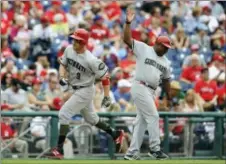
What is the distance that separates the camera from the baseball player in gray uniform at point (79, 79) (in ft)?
48.0

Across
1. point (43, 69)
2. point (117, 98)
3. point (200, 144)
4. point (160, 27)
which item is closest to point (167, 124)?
point (200, 144)

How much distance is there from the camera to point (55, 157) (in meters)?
14.6

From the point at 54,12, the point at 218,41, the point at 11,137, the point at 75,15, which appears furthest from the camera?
the point at 218,41

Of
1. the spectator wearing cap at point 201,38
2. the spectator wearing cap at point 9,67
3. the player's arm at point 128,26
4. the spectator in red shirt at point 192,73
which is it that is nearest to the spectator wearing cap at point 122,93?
the spectator in red shirt at point 192,73

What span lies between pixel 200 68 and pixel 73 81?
7.45 metres

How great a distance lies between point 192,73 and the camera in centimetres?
2170

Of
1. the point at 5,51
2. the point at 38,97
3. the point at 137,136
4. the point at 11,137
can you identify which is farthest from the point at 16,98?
the point at 137,136

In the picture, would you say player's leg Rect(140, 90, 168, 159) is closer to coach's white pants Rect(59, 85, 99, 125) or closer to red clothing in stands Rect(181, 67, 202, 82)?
coach's white pants Rect(59, 85, 99, 125)

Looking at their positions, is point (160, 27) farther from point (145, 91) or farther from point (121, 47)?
point (145, 91)

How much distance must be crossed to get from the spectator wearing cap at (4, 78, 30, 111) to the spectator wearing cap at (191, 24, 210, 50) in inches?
247

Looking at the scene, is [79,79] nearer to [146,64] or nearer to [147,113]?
[146,64]

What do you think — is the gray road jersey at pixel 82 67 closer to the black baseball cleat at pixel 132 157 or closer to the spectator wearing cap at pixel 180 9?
the black baseball cleat at pixel 132 157

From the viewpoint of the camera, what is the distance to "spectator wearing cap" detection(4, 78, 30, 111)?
1841cm

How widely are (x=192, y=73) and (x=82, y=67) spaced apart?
731 centimetres
